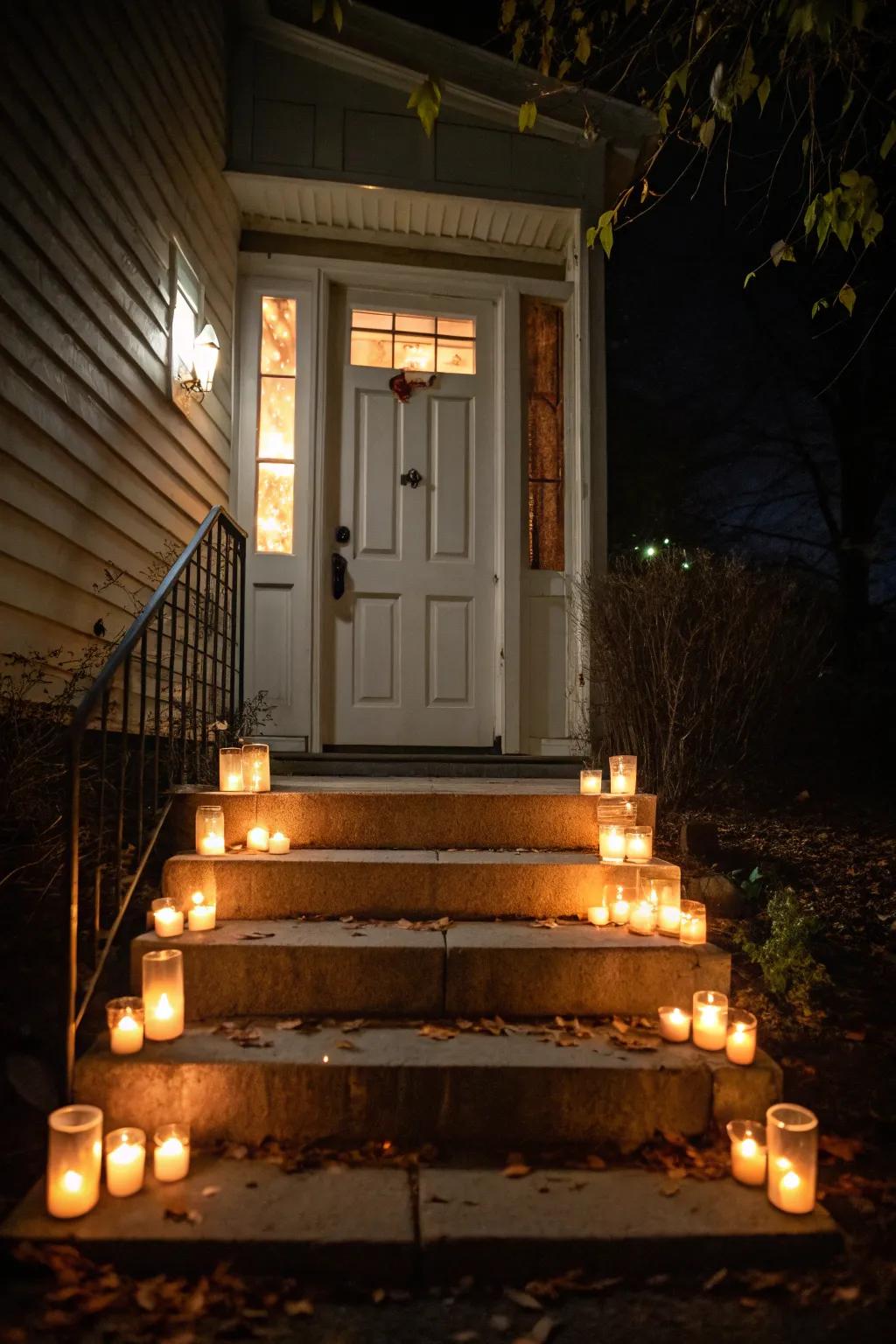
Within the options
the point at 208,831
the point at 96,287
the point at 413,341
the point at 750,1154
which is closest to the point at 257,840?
the point at 208,831

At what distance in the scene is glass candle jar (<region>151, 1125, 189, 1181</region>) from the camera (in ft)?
6.77

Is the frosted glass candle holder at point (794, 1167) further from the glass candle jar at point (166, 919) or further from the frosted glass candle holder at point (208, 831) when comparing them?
the frosted glass candle holder at point (208, 831)

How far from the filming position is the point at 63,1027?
2.21 meters

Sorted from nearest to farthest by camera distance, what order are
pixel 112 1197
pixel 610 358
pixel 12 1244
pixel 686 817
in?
pixel 12 1244 → pixel 112 1197 → pixel 686 817 → pixel 610 358

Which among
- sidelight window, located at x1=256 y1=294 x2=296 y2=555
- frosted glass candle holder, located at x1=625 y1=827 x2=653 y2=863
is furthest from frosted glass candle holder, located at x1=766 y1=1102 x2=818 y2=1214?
sidelight window, located at x1=256 y1=294 x2=296 y2=555

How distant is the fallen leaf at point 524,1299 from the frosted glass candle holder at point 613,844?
1.49m

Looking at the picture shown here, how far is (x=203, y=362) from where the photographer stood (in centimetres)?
460

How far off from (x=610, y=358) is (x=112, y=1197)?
10.4 metres

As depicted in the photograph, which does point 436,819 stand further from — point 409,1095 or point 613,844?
point 409,1095

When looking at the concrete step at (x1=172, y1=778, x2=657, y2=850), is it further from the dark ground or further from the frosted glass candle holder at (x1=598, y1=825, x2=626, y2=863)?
the dark ground

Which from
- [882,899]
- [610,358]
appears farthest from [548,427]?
[610,358]

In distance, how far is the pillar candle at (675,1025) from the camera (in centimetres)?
247

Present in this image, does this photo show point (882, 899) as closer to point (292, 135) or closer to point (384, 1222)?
point (384, 1222)

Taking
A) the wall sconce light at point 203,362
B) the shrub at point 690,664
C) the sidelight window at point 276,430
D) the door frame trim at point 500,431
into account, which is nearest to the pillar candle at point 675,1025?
the shrub at point 690,664
